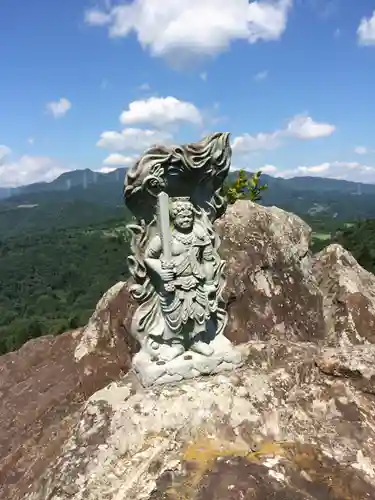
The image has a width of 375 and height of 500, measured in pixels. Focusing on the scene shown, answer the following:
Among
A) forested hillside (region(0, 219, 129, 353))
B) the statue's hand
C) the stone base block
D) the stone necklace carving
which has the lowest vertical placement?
forested hillside (region(0, 219, 129, 353))

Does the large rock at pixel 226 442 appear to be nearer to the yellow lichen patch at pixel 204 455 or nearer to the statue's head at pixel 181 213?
the yellow lichen patch at pixel 204 455

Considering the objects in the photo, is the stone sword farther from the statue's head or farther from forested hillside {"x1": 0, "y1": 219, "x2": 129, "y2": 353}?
forested hillside {"x1": 0, "y1": 219, "x2": 129, "y2": 353}

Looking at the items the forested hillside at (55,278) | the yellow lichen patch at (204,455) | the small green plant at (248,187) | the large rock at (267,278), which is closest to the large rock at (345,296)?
the large rock at (267,278)

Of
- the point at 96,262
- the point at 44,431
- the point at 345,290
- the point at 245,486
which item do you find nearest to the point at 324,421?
the point at 245,486

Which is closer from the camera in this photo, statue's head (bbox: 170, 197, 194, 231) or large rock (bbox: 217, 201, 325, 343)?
statue's head (bbox: 170, 197, 194, 231)

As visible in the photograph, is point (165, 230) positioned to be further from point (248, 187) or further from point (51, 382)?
point (248, 187)

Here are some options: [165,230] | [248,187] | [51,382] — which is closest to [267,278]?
[165,230]

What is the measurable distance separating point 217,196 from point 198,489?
3756mm

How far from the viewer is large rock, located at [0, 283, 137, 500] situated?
22.8 ft

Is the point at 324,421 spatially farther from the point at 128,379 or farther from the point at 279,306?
the point at 279,306

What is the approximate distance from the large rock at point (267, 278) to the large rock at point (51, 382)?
2416 mm

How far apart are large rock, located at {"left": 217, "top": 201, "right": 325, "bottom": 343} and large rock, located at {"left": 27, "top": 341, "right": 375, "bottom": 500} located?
3677 millimetres

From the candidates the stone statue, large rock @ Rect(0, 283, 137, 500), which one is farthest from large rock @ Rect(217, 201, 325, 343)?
the stone statue

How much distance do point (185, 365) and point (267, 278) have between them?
190 inches
